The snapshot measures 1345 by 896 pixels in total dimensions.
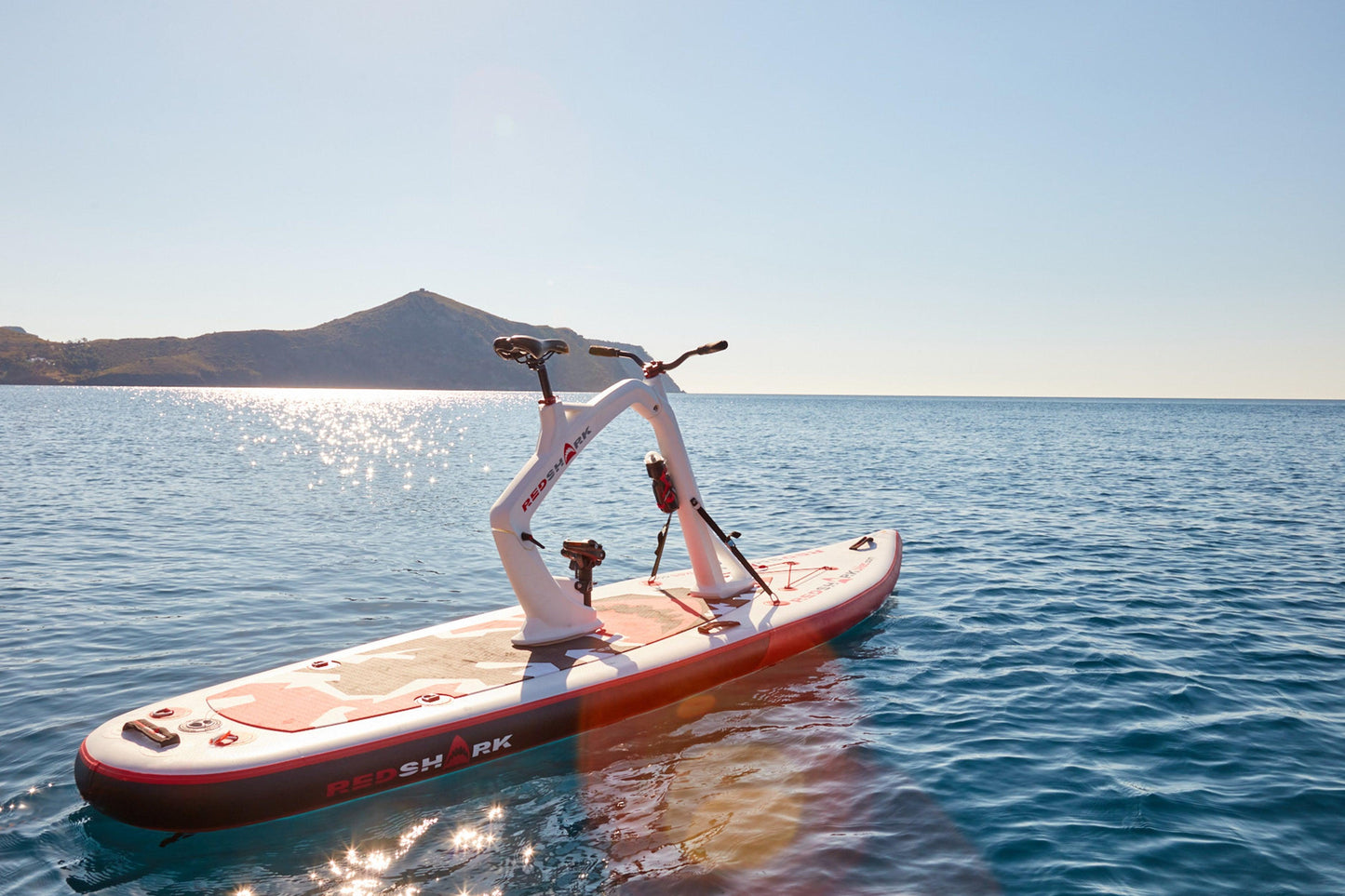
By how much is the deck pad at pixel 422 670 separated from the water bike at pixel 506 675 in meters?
0.02

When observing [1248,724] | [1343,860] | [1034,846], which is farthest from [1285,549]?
[1034,846]

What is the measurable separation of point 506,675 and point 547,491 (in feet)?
7.12

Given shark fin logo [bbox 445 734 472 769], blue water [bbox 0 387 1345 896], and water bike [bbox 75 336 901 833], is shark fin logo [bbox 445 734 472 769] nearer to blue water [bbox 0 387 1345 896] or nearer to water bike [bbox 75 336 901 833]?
water bike [bbox 75 336 901 833]

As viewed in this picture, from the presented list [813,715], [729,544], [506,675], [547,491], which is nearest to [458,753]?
[506,675]

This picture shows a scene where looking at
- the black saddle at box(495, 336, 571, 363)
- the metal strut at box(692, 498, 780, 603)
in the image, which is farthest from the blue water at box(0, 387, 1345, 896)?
the black saddle at box(495, 336, 571, 363)

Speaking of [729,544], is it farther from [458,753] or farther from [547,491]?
[458,753]

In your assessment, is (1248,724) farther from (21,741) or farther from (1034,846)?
(21,741)

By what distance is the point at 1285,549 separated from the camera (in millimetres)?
16016

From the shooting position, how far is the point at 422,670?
7.33 metres

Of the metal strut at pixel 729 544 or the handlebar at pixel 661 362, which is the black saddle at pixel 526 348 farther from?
the metal strut at pixel 729 544

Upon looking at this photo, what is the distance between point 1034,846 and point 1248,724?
3.67m

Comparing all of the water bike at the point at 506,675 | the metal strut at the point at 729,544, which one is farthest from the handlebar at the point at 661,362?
the metal strut at the point at 729,544

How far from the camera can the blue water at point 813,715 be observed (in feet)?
17.5

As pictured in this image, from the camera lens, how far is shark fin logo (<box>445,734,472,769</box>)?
6289 millimetres
